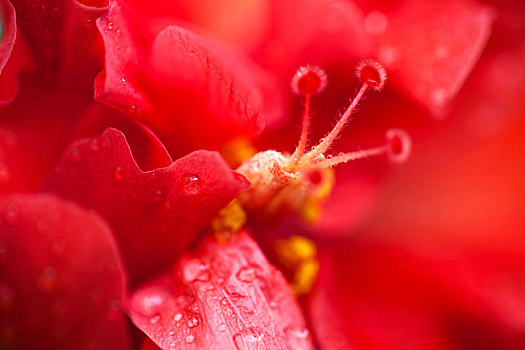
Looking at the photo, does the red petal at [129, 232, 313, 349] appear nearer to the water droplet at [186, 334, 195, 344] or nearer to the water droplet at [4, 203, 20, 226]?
the water droplet at [186, 334, 195, 344]

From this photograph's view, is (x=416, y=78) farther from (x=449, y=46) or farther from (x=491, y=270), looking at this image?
(x=491, y=270)

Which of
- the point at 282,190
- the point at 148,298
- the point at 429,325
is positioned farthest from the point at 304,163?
the point at 429,325

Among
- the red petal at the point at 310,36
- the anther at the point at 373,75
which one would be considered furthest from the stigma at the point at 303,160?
the red petal at the point at 310,36

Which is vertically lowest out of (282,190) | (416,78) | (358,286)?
(358,286)

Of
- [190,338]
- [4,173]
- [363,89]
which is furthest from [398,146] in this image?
[4,173]

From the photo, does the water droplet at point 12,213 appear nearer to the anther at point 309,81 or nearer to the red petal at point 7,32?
the red petal at point 7,32

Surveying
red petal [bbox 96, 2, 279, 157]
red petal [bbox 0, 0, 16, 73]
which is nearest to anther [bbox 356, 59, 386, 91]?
red petal [bbox 96, 2, 279, 157]
